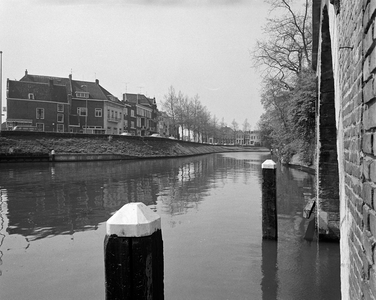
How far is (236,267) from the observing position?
19.1ft

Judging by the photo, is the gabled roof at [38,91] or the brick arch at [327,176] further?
the gabled roof at [38,91]

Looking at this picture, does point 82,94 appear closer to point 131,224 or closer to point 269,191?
point 269,191

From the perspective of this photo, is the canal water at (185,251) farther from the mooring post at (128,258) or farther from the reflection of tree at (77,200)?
the mooring post at (128,258)

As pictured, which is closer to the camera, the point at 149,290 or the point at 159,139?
the point at 149,290

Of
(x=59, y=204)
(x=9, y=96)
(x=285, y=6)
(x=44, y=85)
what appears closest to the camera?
(x=59, y=204)

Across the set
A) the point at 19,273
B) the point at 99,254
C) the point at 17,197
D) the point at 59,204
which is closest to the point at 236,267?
the point at 99,254

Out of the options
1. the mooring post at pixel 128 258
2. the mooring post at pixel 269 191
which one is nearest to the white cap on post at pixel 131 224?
the mooring post at pixel 128 258

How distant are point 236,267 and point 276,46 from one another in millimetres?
21462

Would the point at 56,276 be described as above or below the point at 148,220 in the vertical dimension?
below

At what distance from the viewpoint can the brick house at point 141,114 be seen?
215ft

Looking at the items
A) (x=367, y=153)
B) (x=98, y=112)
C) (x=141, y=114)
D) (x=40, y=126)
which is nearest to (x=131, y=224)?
(x=367, y=153)

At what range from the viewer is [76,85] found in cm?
5331

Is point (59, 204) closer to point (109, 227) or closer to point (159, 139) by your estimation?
point (109, 227)

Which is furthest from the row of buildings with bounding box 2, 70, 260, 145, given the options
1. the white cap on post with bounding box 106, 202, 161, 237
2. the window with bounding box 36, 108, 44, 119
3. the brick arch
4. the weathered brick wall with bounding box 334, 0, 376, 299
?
the weathered brick wall with bounding box 334, 0, 376, 299
